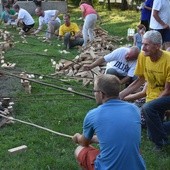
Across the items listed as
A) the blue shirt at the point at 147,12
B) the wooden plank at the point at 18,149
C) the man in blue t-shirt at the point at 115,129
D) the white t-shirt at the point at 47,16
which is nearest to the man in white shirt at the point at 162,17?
the blue shirt at the point at 147,12

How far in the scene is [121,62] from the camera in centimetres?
748

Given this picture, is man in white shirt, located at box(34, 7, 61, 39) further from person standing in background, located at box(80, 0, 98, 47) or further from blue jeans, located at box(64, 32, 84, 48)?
person standing in background, located at box(80, 0, 98, 47)

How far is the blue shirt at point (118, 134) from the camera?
368 cm

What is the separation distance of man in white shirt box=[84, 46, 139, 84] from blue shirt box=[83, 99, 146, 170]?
351cm

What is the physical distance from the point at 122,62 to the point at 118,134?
3.90 m

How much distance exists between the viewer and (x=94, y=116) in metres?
3.79

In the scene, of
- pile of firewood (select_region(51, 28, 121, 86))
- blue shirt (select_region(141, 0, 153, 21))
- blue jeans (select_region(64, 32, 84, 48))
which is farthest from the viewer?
blue jeans (select_region(64, 32, 84, 48))

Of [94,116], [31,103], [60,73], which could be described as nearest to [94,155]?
[94,116]

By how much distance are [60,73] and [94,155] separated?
19.4 feet

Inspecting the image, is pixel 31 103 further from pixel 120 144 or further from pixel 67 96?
pixel 120 144

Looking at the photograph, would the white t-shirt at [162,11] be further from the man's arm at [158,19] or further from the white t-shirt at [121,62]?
the white t-shirt at [121,62]

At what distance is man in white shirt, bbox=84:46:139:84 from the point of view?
7230mm

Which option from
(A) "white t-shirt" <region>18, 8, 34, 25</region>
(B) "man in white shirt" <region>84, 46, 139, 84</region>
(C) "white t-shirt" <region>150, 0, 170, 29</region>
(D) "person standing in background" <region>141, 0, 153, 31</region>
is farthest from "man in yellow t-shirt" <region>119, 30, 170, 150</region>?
(A) "white t-shirt" <region>18, 8, 34, 25</region>

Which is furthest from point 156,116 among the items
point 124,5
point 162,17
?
point 124,5
